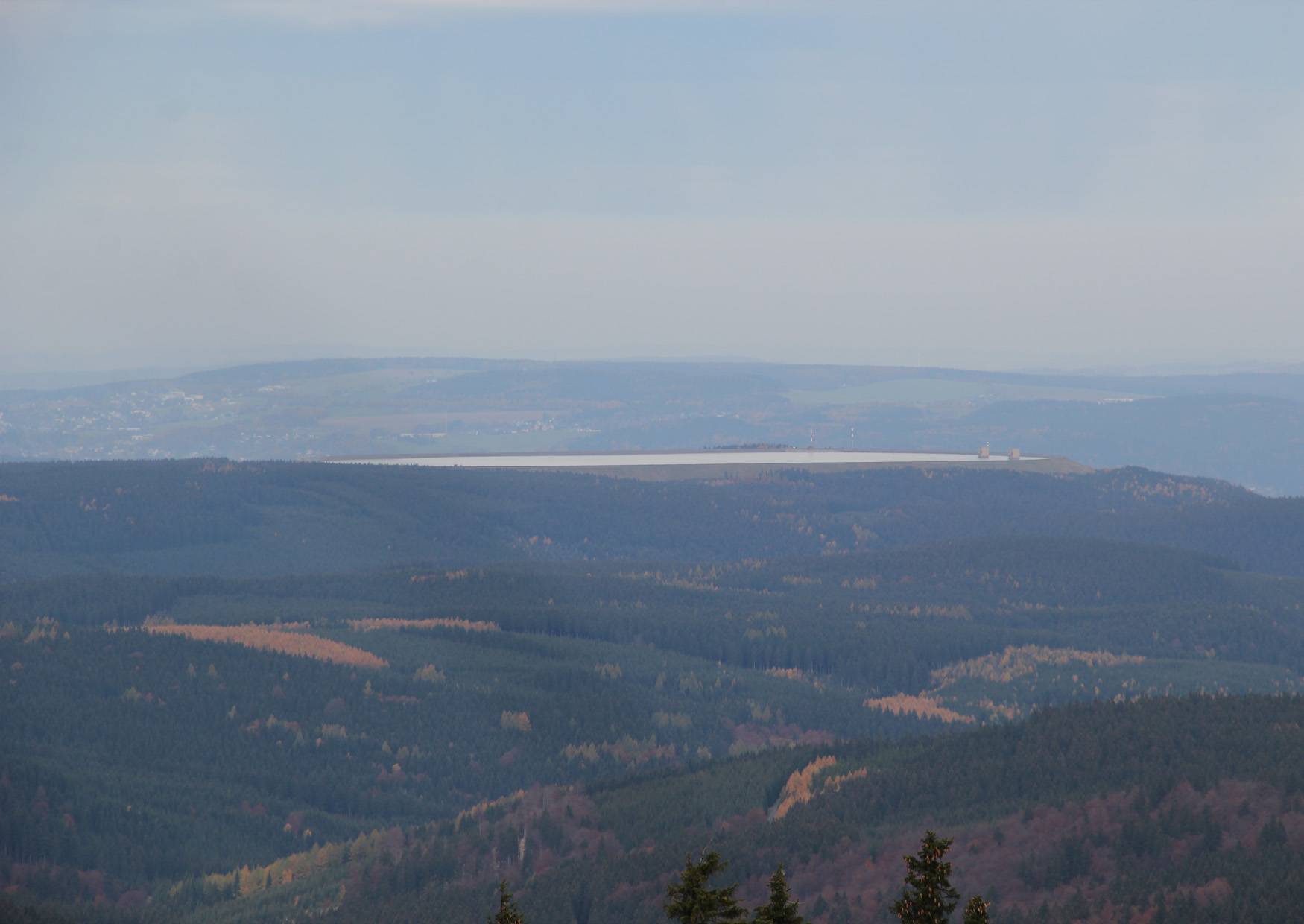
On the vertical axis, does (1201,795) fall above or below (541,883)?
above

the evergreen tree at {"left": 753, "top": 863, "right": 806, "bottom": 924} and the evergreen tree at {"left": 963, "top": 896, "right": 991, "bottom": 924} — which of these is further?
the evergreen tree at {"left": 753, "top": 863, "right": 806, "bottom": 924}

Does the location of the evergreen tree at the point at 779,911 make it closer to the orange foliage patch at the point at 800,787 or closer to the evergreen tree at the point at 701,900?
the evergreen tree at the point at 701,900

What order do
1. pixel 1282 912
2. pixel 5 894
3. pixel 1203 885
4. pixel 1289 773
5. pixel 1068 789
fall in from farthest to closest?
pixel 5 894 < pixel 1068 789 < pixel 1289 773 < pixel 1203 885 < pixel 1282 912

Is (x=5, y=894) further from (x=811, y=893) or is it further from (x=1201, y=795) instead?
(x=1201, y=795)

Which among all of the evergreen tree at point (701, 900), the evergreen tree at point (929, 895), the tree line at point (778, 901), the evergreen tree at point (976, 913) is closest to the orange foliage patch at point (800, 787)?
the tree line at point (778, 901)

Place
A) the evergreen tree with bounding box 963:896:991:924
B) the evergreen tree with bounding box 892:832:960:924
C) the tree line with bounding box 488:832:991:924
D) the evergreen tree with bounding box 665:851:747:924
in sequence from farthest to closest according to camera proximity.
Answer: the evergreen tree with bounding box 892:832:960:924
the evergreen tree with bounding box 963:896:991:924
the tree line with bounding box 488:832:991:924
the evergreen tree with bounding box 665:851:747:924

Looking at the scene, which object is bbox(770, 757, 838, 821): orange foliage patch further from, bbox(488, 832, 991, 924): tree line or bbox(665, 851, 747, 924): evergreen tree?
bbox(665, 851, 747, 924): evergreen tree

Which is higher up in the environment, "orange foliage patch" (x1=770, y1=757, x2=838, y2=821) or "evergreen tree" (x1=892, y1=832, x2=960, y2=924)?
"evergreen tree" (x1=892, y1=832, x2=960, y2=924)

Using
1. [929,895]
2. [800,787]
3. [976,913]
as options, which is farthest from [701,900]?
[800,787]

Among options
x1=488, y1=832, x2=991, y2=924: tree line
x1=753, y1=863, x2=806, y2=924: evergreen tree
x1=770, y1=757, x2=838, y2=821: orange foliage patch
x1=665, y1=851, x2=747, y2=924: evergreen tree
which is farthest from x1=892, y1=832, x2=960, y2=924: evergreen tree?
x1=770, y1=757, x2=838, y2=821: orange foliage patch

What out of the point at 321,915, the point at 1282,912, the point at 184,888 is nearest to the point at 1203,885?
the point at 1282,912

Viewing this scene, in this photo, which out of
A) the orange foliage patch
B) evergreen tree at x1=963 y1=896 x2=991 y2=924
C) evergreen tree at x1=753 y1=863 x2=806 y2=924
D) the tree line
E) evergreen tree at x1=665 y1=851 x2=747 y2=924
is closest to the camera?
evergreen tree at x1=665 y1=851 x2=747 y2=924
